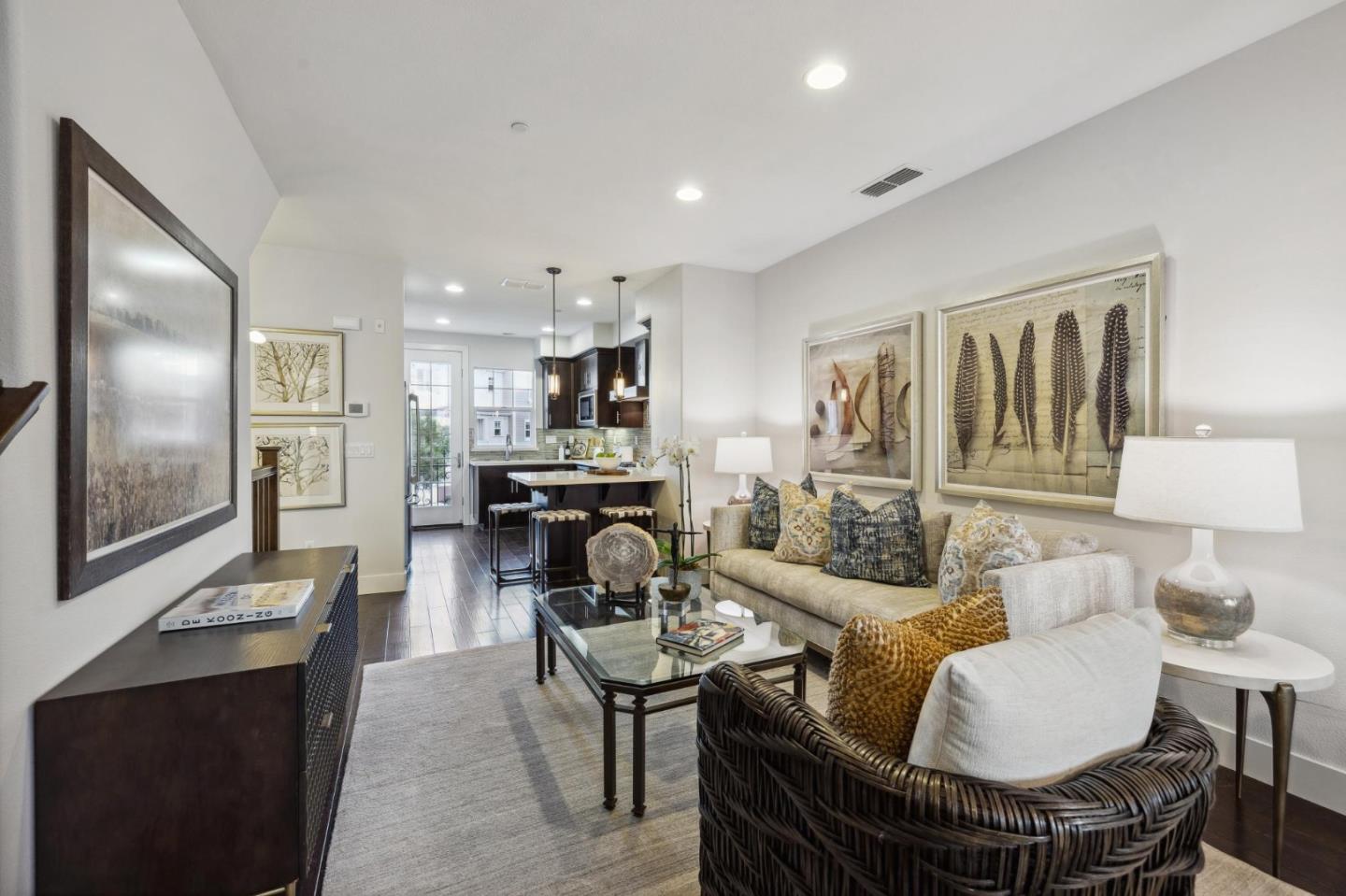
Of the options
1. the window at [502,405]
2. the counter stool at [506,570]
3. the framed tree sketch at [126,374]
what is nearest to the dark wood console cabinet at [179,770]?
the framed tree sketch at [126,374]

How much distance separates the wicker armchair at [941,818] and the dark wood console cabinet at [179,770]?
1037 millimetres

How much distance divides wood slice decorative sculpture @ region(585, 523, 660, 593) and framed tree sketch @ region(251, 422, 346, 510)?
2.92m

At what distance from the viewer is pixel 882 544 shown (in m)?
3.18

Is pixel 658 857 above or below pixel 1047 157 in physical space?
below

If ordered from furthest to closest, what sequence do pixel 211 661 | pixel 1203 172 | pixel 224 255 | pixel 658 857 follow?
pixel 224 255 → pixel 1203 172 → pixel 658 857 → pixel 211 661

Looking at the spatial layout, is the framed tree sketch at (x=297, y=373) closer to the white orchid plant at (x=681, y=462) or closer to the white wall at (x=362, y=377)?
the white wall at (x=362, y=377)

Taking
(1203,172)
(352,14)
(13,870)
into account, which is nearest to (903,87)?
(1203,172)

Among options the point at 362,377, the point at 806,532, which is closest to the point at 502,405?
the point at 362,377

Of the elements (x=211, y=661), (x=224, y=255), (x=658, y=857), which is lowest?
Answer: (x=658, y=857)

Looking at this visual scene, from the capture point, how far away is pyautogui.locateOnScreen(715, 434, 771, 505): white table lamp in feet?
14.4

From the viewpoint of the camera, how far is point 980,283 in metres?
3.23

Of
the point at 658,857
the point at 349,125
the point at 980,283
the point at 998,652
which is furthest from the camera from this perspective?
the point at 980,283

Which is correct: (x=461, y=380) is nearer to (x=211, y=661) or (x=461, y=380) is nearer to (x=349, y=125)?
(x=349, y=125)

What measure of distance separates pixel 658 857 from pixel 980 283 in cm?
309
